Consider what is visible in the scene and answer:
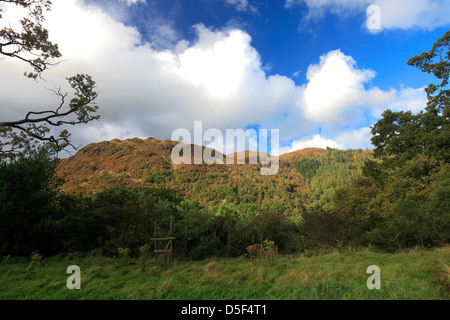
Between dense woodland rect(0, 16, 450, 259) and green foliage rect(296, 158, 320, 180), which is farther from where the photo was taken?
green foliage rect(296, 158, 320, 180)

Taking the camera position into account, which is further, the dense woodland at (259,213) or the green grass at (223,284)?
the dense woodland at (259,213)

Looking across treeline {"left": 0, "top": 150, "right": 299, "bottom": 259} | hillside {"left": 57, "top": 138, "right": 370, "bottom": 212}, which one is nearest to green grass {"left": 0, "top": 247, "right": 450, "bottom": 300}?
treeline {"left": 0, "top": 150, "right": 299, "bottom": 259}

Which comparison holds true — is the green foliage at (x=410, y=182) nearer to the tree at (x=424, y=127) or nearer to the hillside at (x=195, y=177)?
the tree at (x=424, y=127)

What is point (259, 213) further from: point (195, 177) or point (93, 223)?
point (195, 177)

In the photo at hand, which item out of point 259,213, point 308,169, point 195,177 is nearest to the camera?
point 259,213

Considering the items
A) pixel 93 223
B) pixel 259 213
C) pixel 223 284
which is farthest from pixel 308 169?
pixel 223 284

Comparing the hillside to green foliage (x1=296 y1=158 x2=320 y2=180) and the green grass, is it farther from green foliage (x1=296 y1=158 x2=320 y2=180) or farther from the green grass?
the green grass

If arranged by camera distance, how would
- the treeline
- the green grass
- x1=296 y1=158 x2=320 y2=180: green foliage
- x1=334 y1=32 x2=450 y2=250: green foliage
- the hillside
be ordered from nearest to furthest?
the green grass → the treeline → x1=334 y1=32 x2=450 y2=250: green foliage → the hillside → x1=296 y1=158 x2=320 y2=180: green foliage

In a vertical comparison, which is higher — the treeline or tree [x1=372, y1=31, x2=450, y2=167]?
tree [x1=372, y1=31, x2=450, y2=167]

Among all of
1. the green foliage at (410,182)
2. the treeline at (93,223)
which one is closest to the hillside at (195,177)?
the green foliage at (410,182)

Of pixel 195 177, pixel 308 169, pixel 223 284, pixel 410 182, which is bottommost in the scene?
pixel 223 284

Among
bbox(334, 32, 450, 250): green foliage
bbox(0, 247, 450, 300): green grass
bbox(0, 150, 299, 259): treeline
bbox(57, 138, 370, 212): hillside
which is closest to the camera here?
bbox(0, 247, 450, 300): green grass
